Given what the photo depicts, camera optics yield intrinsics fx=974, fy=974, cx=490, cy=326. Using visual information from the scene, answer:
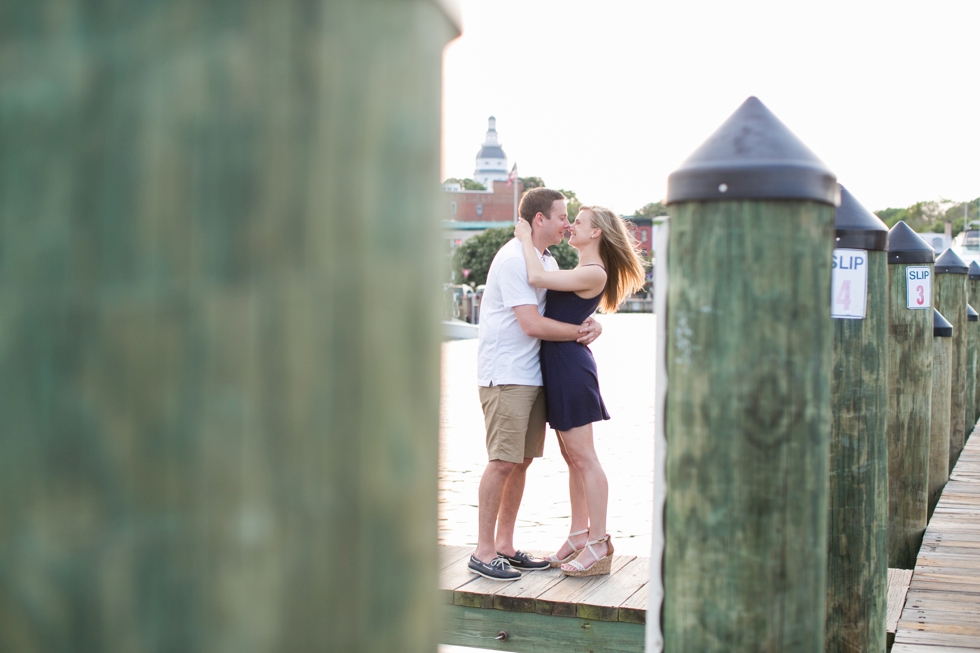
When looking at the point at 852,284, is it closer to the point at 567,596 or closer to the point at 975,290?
the point at 567,596

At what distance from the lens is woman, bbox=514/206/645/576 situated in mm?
4586

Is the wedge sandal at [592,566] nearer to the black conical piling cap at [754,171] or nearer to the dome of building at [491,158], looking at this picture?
the black conical piling cap at [754,171]

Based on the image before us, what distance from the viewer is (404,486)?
0.79m

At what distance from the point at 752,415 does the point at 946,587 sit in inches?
130

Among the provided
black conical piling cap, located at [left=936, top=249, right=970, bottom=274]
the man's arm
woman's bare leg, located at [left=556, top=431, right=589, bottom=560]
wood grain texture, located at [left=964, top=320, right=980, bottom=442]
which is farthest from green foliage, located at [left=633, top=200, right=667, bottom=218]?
the man's arm

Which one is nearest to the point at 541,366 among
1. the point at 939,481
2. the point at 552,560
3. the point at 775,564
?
the point at 552,560

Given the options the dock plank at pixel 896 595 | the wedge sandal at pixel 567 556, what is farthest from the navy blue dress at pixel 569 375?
the dock plank at pixel 896 595

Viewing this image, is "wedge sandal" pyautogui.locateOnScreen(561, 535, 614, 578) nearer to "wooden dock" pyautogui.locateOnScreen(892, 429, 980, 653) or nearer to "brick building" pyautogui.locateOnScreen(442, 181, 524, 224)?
"wooden dock" pyautogui.locateOnScreen(892, 429, 980, 653)

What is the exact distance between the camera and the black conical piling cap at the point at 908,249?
15.6 ft

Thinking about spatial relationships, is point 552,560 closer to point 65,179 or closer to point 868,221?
point 868,221

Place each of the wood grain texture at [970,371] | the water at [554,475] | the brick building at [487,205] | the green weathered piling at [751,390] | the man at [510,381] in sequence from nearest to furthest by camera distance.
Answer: the green weathered piling at [751,390], the man at [510,381], the water at [554,475], the wood grain texture at [970,371], the brick building at [487,205]

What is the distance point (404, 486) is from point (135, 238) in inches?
11.2

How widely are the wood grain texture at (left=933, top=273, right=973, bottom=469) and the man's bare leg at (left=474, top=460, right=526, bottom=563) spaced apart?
446 centimetres

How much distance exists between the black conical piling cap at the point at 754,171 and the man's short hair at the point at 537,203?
9.95 ft
